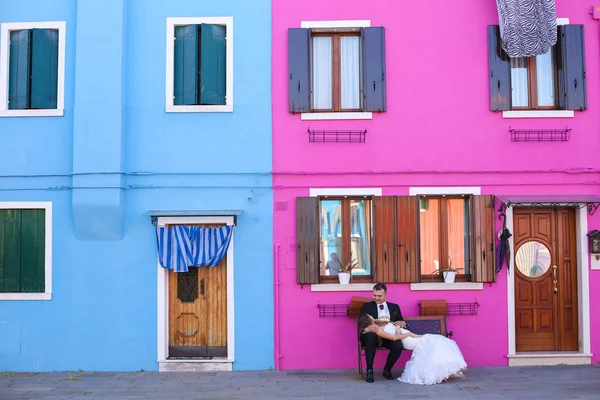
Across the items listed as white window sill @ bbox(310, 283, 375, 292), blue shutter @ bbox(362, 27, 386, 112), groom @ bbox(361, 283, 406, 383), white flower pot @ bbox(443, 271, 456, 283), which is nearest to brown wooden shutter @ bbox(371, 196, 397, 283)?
white window sill @ bbox(310, 283, 375, 292)

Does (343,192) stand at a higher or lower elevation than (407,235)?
higher

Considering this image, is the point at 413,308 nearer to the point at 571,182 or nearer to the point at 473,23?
the point at 571,182

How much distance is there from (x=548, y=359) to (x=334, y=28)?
245 inches

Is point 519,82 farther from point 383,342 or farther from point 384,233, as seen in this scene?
point 383,342

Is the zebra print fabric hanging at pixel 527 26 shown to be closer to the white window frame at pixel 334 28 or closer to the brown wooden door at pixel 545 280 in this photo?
the white window frame at pixel 334 28

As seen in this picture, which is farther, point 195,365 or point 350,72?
point 350,72

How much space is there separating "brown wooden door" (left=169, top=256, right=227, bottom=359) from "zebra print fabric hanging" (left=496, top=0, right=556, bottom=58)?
5.63m

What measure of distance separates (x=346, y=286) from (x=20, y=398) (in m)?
4.92

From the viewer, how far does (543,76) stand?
37.6 ft

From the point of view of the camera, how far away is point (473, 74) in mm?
11320

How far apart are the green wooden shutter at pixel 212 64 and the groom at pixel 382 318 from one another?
3.94 metres

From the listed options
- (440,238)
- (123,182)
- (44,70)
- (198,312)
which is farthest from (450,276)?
(44,70)

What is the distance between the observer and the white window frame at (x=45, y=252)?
36.7ft

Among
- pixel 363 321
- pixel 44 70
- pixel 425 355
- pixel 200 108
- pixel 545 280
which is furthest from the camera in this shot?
pixel 44 70
